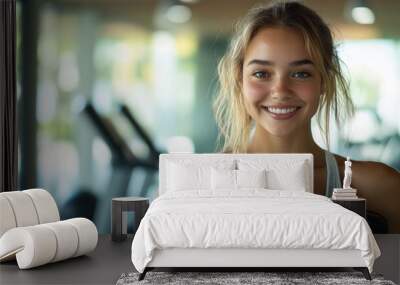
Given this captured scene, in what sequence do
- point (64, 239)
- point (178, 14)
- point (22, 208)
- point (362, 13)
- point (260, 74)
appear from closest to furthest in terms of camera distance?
1. point (64, 239)
2. point (22, 208)
3. point (260, 74)
4. point (362, 13)
5. point (178, 14)

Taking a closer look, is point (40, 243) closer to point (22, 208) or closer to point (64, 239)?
point (64, 239)

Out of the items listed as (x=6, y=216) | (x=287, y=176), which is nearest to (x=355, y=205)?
(x=287, y=176)

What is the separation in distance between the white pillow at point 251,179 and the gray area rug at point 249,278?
1.49m

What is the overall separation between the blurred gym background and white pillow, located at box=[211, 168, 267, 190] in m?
0.98

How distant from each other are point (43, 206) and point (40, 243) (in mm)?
738

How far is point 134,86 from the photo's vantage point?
24.8 feet

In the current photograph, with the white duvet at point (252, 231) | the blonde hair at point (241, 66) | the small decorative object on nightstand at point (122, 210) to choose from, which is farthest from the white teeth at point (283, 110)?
the white duvet at point (252, 231)

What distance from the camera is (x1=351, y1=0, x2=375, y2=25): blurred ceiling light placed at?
7.38 m

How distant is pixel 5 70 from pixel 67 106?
2.52 ft

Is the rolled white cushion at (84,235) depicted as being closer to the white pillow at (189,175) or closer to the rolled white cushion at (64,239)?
the rolled white cushion at (64,239)

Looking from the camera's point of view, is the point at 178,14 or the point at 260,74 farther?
the point at 178,14

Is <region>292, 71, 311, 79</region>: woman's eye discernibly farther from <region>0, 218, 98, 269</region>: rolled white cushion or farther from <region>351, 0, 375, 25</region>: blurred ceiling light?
<region>0, 218, 98, 269</region>: rolled white cushion

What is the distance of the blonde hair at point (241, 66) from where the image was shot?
23.5 feet

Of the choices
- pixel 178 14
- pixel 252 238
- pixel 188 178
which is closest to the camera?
pixel 252 238
